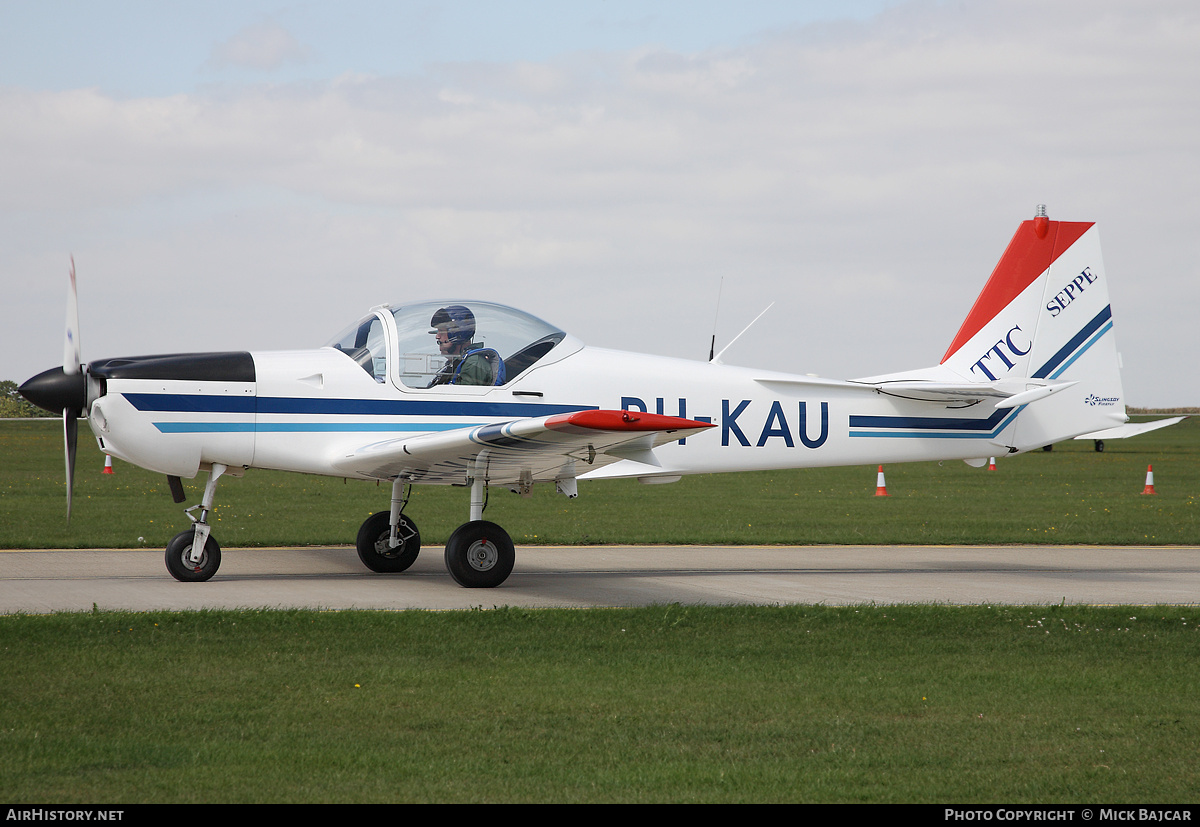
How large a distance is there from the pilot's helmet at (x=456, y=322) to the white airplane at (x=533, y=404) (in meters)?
0.02

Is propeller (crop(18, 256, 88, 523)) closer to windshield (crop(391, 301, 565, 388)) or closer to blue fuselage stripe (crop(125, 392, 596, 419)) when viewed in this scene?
blue fuselage stripe (crop(125, 392, 596, 419))

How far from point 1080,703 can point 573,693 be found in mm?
2948

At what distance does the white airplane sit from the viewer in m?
9.78

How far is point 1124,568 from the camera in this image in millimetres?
12766

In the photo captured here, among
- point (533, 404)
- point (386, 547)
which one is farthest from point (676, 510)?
point (533, 404)

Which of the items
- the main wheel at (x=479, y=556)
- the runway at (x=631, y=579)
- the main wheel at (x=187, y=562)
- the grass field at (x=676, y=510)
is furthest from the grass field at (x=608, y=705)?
the grass field at (x=676, y=510)

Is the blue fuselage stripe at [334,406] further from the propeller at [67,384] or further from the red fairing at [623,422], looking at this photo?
the red fairing at [623,422]

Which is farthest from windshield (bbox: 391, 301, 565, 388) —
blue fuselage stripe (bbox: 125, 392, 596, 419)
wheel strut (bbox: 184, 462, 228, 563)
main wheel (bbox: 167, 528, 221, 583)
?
main wheel (bbox: 167, 528, 221, 583)

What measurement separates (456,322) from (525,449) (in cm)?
197

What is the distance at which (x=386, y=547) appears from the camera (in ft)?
38.0

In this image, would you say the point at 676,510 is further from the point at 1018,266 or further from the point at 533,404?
the point at 533,404

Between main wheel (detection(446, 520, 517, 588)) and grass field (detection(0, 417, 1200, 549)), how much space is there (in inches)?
160
